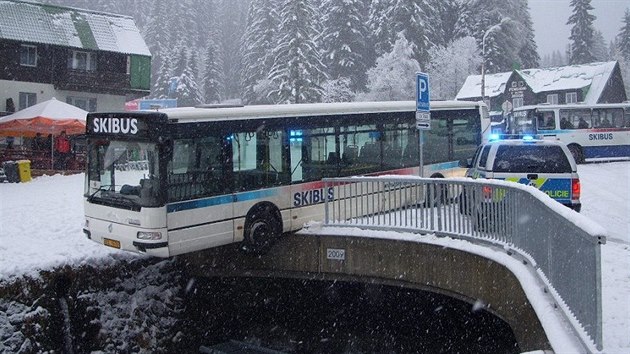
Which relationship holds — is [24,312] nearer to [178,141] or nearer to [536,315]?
[178,141]

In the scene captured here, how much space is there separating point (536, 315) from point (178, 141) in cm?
693

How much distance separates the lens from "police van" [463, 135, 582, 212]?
12.7 meters

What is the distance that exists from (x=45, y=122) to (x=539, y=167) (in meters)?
20.5

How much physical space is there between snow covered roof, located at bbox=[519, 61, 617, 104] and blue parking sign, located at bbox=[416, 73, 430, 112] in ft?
160

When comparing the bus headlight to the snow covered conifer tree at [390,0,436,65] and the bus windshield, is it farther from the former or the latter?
the snow covered conifer tree at [390,0,436,65]

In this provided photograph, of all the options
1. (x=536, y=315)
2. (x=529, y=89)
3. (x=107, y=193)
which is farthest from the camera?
(x=529, y=89)

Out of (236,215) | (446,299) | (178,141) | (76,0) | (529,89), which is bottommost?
(446,299)

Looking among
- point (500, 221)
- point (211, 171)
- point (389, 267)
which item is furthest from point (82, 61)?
point (500, 221)

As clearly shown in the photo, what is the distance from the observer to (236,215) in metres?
12.0

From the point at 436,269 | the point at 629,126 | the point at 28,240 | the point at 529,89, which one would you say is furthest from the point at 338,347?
the point at 529,89

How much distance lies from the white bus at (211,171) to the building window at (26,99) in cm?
2887

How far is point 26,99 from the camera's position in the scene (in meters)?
37.7

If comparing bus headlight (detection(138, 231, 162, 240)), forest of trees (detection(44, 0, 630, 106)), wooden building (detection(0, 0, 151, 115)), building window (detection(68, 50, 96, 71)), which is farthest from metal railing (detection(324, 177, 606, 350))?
forest of trees (detection(44, 0, 630, 106))

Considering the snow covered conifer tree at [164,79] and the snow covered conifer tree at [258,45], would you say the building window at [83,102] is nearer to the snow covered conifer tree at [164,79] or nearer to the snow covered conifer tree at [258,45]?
the snow covered conifer tree at [258,45]
